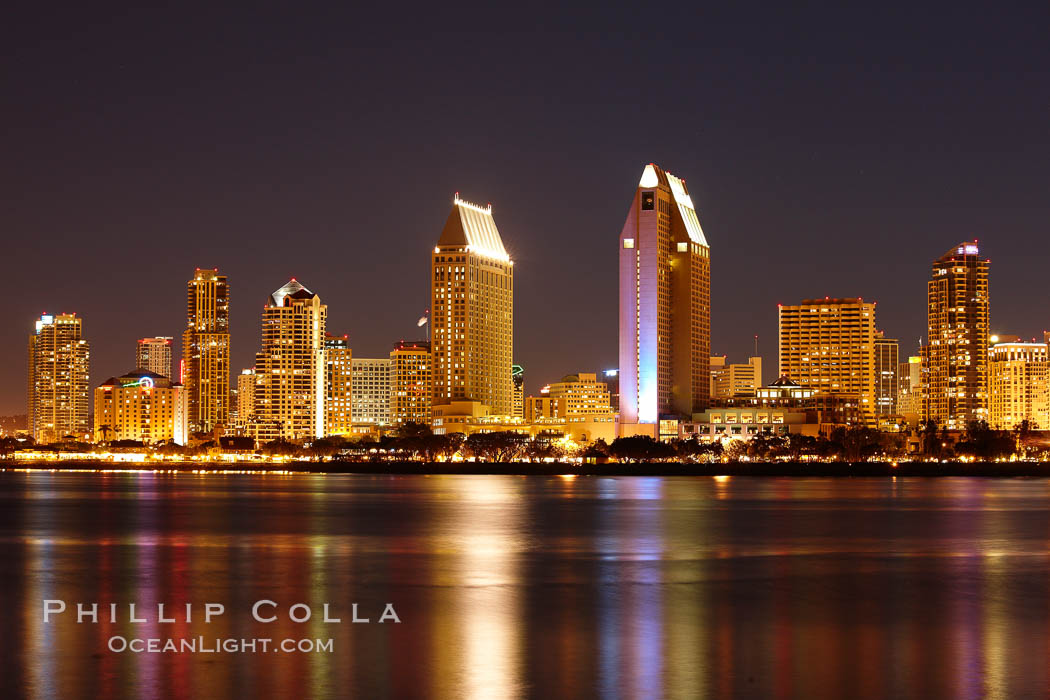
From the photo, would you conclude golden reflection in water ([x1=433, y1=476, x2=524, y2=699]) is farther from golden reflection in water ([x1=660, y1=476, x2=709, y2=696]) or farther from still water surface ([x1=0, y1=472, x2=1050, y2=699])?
golden reflection in water ([x1=660, y1=476, x2=709, y2=696])

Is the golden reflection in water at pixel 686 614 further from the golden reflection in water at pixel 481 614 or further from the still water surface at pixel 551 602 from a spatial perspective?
the golden reflection in water at pixel 481 614

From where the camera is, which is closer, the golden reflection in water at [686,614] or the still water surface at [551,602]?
the still water surface at [551,602]

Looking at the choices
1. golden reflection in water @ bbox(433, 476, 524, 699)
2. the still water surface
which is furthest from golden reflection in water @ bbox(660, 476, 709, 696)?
golden reflection in water @ bbox(433, 476, 524, 699)

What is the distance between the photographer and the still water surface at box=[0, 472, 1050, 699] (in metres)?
25.6

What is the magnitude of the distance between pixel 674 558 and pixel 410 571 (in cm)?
1189

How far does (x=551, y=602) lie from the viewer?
38.4 meters

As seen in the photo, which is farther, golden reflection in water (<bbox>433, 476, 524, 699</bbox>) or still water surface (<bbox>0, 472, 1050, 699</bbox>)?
still water surface (<bbox>0, 472, 1050, 699</bbox>)

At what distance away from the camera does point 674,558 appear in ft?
176

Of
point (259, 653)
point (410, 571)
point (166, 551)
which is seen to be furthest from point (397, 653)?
point (166, 551)

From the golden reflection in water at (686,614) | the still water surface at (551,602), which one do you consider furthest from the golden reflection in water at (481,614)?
the golden reflection in water at (686,614)

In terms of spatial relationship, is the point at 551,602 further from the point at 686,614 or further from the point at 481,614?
the point at 686,614

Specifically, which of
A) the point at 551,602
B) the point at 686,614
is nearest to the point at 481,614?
the point at 551,602

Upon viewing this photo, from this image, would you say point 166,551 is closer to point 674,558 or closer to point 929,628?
point 674,558

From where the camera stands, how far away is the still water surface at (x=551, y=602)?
25609 millimetres
